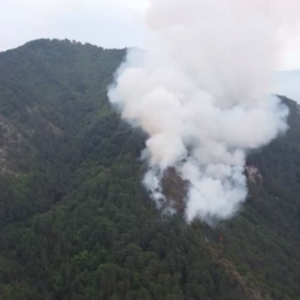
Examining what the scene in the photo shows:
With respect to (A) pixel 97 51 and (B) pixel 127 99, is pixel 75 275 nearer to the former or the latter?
(B) pixel 127 99

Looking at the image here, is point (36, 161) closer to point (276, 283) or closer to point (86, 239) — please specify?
point (86, 239)

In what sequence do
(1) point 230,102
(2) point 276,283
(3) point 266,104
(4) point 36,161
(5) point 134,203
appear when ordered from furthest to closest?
(3) point 266,104
(1) point 230,102
(4) point 36,161
(5) point 134,203
(2) point 276,283

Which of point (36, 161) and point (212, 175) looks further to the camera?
point (36, 161)

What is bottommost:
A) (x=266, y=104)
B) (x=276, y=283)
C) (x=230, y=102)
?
(x=276, y=283)

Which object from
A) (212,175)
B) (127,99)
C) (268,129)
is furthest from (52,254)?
(268,129)

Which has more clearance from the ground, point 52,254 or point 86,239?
point 86,239

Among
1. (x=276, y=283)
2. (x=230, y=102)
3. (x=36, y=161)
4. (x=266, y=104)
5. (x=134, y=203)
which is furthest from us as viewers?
(x=266, y=104)
